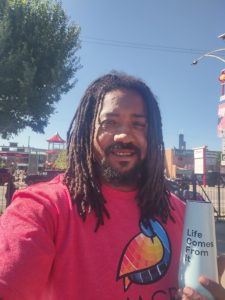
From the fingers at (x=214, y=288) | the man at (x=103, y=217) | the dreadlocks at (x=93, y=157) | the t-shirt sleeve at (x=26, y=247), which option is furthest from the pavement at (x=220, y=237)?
the t-shirt sleeve at (x=26, y=247)

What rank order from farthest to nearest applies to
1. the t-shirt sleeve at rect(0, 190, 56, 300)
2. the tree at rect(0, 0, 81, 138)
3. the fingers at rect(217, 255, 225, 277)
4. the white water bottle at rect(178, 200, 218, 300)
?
1. the tree at rect(0, 0, 81, 138)
2. the fingers at rect(217, 255, 225, 277)
3. the white water bottle at rect(178, 200, 218, 300)
4. the t-shirt sleeve at rect(0, 190, 56, 300)

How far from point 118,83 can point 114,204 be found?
0.65 meters

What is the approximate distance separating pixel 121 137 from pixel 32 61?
8.49 m

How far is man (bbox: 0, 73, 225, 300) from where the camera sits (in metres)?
1.12

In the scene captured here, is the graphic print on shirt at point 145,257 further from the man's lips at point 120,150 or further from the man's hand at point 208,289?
the man's lips at point 120,150

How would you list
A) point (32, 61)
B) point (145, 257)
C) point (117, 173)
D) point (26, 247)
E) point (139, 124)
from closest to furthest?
1. point (26, 247)
2. point (145, 257)
3. point (117, 173)
4. point (139, 124)
5. point (32, 61)

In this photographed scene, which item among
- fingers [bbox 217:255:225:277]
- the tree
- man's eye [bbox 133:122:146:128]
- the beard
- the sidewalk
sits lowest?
the sidewalk

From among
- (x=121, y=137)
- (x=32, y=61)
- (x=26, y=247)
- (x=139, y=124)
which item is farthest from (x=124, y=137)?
(x=32, y=61)

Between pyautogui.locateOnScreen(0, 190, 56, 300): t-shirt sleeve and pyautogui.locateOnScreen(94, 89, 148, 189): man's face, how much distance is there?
0.40m

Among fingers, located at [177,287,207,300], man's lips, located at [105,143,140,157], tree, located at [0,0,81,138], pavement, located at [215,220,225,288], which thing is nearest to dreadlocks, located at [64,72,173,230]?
man's lips, located at [105,143,140,157]

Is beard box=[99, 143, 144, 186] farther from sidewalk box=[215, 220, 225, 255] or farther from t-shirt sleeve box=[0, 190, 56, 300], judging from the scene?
sidewalk box=[215, 220, 225, 255]

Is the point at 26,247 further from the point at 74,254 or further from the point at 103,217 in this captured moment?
the point at 103,217

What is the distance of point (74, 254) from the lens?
1202mm

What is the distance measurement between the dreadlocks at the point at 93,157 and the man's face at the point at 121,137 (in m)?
0.04
